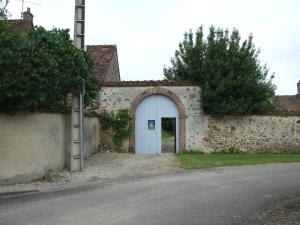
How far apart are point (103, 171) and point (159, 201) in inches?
216

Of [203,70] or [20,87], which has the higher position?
[203,70]

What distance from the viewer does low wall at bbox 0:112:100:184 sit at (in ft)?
37.1

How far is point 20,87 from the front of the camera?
36.4 feet

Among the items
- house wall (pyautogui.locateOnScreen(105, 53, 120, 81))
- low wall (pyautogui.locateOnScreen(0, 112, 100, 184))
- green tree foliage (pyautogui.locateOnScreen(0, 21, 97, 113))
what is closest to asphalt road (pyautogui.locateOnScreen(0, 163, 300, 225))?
low wall (pyautogui.locateOnScreen(0, 112, 100, 184))

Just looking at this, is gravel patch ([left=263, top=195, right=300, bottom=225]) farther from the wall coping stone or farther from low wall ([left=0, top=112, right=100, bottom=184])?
the wall coping stone

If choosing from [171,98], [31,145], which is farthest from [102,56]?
[31,145]

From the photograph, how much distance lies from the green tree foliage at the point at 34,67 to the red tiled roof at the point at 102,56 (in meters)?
12.0

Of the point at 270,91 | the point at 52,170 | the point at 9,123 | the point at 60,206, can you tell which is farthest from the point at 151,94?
the point at 60,206

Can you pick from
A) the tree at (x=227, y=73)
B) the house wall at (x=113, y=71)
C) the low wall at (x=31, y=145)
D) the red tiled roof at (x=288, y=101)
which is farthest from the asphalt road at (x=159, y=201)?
the red tiled roof at (x=288, y=101)

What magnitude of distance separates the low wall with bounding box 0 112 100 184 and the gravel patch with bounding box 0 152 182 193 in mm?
330

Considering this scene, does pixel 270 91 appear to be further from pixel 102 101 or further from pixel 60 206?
pixel 60 206

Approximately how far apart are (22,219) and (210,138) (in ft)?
48.8

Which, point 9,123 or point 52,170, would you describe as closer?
point 9,123

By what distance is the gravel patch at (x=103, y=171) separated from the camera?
11328 mm
